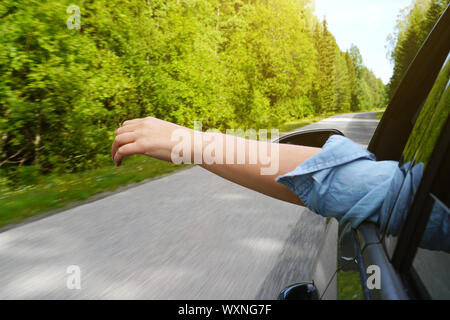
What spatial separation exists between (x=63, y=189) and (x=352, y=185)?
233 inches

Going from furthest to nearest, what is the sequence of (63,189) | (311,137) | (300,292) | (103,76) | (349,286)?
(103,76), (63,189), (311,137), (300,292), (349,286)

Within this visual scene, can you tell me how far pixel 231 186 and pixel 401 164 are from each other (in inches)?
209

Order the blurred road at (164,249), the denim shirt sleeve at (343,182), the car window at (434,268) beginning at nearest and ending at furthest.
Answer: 1. the car window at (434,268)
2. the denim shirt sleeve at (343,182)
3. the blurred road at (164,249)

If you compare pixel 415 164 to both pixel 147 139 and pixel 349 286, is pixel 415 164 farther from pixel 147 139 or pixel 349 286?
pixel 147 139

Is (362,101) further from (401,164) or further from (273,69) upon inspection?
(401,164)

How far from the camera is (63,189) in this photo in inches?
233

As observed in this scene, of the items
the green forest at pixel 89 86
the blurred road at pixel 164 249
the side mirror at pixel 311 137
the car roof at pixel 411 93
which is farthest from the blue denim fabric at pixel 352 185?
the blurred road at pixel 164 249

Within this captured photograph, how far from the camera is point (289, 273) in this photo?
294 centimetres

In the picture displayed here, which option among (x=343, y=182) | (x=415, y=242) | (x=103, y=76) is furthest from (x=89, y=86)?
(x=415, y=242)

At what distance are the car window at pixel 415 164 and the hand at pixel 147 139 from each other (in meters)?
0.52

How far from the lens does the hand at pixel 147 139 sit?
3.10 feet

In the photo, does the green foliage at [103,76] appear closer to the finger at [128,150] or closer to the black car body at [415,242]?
the finger at [128,150]

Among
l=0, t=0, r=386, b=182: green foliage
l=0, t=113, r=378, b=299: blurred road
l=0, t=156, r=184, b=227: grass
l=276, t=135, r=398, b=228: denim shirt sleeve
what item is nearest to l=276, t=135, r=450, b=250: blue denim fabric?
l=276, t=135, r=398, b=228: denim shirt sleeve

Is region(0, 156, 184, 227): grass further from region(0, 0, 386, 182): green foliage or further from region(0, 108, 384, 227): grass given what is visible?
region(0, 0, 386, 182): green foliage
